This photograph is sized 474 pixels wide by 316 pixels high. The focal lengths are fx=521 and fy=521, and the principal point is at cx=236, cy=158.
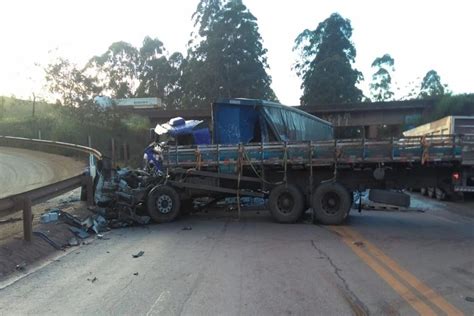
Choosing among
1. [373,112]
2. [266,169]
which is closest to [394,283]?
[266,169]

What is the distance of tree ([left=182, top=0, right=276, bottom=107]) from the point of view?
63.1 m

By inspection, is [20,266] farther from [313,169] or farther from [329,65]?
[329,65]

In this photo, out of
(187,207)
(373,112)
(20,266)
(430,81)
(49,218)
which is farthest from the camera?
(430,81)

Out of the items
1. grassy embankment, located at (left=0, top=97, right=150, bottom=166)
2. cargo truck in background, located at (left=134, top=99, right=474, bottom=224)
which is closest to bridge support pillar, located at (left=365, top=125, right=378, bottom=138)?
grassy embankment, located at (left=0, top=97, right=150, bottom=166)

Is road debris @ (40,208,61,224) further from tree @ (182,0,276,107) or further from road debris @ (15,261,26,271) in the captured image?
tree @ (182,0,276,107)

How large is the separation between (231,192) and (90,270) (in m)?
6.64

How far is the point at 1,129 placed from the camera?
38.4 meters

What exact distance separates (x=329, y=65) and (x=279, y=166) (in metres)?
57.2

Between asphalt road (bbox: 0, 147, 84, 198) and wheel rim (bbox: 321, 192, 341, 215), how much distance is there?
8.88 m

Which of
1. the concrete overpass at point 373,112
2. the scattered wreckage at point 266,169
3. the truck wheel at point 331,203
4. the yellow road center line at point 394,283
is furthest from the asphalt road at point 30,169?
the concrete overpass at point 373,112

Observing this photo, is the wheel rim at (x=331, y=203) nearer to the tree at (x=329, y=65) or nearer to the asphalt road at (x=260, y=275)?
the asphalt road at (x=260, y=275)

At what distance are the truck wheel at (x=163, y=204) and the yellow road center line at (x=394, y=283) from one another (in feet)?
18.3

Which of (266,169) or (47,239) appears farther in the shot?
(266,169)

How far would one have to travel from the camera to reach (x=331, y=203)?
42.1 feet
